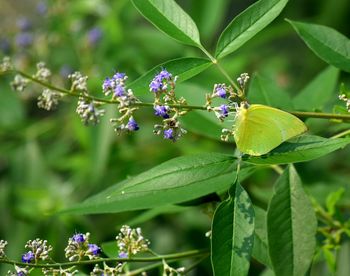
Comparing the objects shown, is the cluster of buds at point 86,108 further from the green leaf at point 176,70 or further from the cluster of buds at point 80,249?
the cluster of buds at point 80,249

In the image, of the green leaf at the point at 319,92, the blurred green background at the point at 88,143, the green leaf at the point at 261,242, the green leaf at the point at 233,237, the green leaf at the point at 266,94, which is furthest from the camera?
the blurred green background at the point at 88,143

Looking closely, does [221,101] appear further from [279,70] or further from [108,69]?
[279,70]

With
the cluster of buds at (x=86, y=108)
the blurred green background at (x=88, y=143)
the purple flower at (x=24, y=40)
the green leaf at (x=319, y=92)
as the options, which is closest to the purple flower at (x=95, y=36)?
the blurred green background at (x=88, y=143)

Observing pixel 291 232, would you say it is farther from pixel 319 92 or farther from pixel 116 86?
pixel 319 92

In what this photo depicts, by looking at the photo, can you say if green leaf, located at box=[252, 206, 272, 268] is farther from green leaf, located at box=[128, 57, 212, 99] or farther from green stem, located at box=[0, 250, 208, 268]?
green leaf, located at box=[128, 57, 212, 99]

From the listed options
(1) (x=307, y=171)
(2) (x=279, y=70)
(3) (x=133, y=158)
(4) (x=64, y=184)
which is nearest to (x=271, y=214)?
(1) (x=307, y=171)

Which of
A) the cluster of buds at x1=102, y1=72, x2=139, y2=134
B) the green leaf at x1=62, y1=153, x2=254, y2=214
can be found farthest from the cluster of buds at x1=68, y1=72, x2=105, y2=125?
the green leaf at x1=62, y1=153, x2=254, y2=214
